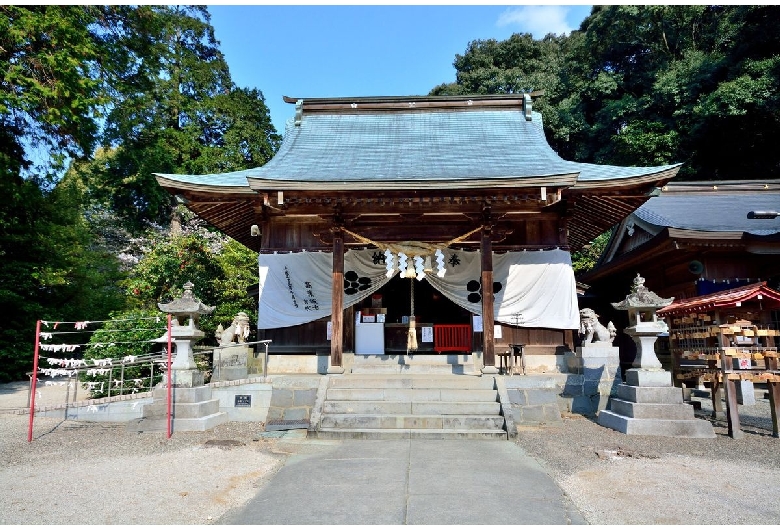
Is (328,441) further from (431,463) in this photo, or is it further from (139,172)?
(139,172)

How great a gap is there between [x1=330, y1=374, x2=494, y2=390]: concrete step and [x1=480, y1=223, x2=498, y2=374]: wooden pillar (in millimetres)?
385

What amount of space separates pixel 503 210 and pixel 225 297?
11.7 meters

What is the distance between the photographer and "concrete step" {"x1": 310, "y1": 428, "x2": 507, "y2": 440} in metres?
7.48

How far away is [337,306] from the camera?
9.94 metres

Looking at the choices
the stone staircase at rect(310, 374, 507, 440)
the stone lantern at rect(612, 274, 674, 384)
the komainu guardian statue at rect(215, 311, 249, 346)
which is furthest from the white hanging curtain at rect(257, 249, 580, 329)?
the stone lantern at rect(612, 274, 674, 384)

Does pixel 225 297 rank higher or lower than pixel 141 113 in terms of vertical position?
lower

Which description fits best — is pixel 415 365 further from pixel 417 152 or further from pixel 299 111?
pixel 299 111

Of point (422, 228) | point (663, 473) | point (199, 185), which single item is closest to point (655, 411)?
point (663, 473)

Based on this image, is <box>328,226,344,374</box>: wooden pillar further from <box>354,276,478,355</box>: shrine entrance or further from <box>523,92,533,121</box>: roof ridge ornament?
<box>523,92,533,121</box>: roof ridge ornament

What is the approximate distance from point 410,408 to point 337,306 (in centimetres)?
283

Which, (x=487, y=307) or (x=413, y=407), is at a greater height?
(x=487, y=307)

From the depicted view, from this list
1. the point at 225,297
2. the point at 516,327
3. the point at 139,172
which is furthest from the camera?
the point at 139,172

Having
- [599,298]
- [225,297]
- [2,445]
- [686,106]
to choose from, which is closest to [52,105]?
[225,297]

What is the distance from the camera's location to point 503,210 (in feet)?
34.3
